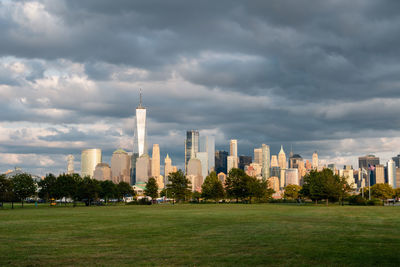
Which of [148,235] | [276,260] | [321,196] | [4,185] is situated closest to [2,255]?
[148,235]

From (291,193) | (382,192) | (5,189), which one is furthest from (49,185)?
(382,192)

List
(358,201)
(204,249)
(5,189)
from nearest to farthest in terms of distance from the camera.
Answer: (204,249)
(5,189)
(358,201)

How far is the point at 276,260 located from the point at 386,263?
4.24m

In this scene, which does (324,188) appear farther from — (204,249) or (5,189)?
(204,249)

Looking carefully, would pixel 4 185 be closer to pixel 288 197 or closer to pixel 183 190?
pixel 183 190

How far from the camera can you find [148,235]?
87.7 feet

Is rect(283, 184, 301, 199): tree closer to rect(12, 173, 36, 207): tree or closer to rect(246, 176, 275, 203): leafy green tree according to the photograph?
rect(246, 176, 275, 203): leafy green tree

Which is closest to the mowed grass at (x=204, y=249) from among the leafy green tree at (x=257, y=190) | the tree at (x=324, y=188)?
the tree at (x=324, y=188)

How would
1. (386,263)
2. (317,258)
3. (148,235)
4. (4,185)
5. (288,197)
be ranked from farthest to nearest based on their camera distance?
(288,197) → (4,185) → (148,235) → (317,258) → (386,263)

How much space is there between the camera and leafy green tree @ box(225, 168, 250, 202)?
461 ft

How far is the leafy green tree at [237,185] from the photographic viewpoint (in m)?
141

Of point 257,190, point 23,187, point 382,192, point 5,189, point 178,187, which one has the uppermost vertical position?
point 23,187

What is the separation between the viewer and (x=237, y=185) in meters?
142

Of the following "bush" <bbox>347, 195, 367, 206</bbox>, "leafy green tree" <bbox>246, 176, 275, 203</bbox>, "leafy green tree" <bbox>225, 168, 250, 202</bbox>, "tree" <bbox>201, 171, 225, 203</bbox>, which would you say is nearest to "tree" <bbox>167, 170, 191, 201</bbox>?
"tree" <bbox>201, 171, 225, 203</bbox>
